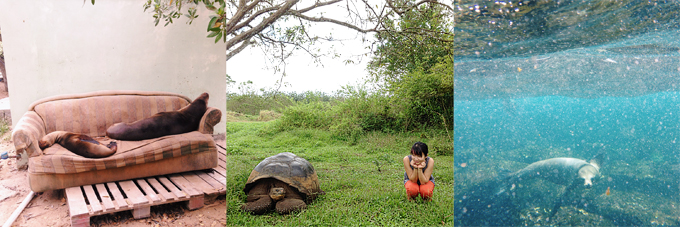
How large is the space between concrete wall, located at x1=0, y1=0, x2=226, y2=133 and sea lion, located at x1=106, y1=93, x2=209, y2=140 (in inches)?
4.7

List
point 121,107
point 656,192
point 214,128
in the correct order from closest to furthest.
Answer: point 656,192 < point 121,107 < point 214,128

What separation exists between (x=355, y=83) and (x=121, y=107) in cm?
223

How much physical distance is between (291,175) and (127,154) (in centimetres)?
134

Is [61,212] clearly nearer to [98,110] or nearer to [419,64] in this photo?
[98,110]

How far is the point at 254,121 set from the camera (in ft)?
11.4

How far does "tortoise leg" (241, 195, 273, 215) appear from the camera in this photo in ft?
8.66

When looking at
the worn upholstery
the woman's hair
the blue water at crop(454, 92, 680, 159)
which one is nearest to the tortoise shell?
the worn upholstery

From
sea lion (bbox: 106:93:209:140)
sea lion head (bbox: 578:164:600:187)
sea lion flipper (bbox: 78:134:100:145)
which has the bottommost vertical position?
sea lion head (bbox: 578:164:600:187)

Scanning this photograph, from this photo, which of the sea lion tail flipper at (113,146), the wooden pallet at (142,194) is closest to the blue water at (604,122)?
the wooden pallet at (142,194)

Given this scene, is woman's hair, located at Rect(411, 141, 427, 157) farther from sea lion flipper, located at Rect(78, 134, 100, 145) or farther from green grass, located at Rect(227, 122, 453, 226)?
sea lion flipper, located at Rect(78, 134, 100, 145)

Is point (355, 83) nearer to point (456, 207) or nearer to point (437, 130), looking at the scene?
point (437, 130)

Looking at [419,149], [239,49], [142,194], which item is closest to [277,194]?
[142,194]

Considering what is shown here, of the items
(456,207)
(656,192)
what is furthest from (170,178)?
(656,192)

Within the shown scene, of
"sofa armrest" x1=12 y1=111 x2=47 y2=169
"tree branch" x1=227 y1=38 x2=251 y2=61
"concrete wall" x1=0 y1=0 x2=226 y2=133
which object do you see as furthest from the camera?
"tree branch" x1=227 y1=38 x2=251 y2=61
